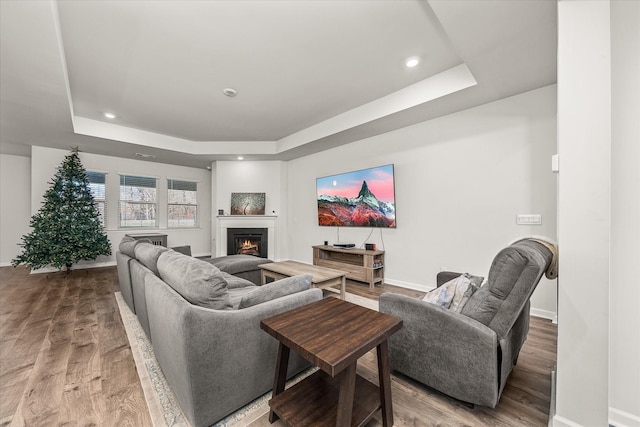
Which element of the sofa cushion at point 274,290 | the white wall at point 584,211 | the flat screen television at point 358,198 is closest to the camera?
the white wall at point 584,211

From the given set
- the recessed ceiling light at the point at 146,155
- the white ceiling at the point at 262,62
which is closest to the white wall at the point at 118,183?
the recessed ceiling light at the point at 146,155

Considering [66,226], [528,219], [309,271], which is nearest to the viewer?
[528,219]

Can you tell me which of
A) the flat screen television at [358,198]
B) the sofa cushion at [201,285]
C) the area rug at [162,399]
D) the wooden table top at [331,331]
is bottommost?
the area rug at [162,399]

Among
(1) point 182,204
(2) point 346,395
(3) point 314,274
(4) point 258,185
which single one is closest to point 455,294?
(2) point 346,395

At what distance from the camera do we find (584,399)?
4.06ft

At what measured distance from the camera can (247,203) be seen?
6145 millimetres

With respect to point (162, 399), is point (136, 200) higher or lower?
higher

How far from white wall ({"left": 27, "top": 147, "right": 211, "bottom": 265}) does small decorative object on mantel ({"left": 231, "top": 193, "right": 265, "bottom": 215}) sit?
162 cm

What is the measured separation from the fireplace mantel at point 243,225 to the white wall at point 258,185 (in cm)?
9

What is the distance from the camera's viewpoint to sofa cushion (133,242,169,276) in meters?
2.12

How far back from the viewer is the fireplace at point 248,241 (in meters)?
6.08

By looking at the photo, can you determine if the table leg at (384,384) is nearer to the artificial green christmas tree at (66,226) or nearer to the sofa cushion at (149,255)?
the sofa cushion at (149,255)

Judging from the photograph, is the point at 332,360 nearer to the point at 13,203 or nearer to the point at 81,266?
the point at 81,266

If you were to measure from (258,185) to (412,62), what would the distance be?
4.39 m
